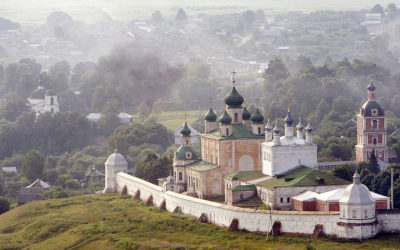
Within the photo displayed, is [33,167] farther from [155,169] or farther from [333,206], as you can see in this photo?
[333,206]

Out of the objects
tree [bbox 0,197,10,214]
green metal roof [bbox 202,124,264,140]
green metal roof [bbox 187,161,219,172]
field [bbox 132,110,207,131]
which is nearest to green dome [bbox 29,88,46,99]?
field [bbox 132,110,207,131]

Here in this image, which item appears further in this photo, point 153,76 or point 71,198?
point 153,76

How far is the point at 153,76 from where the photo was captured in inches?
4311

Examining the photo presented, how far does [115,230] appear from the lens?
55562mm

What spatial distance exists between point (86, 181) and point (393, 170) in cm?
2474

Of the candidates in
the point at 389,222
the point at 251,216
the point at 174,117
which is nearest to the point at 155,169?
the point at 251,216

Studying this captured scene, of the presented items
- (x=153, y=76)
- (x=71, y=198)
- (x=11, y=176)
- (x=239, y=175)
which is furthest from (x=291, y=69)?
(x=239, y=175)

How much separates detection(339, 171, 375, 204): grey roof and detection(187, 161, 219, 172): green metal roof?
11716 mm

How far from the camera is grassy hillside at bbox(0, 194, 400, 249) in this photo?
4916cm

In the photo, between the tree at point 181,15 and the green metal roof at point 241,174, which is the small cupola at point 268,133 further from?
the tree at point 181,15

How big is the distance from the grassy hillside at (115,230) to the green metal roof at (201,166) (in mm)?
2671

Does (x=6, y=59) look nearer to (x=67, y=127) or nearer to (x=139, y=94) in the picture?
(x=139, y=94)

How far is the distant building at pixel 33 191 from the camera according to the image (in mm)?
72062

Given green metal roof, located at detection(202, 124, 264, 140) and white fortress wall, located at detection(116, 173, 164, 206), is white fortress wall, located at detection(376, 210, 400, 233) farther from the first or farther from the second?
white fortress wall, located at detection(116, 173, 164, 206)
